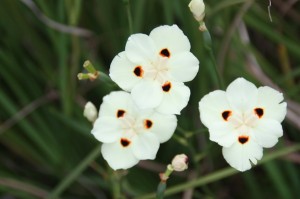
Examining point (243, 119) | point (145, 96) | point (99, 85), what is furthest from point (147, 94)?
point (99, 85)

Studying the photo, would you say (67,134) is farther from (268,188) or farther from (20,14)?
(268,188)

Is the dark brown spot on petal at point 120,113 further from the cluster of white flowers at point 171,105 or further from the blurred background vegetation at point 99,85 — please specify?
the blurred background vegetation at point 99,85

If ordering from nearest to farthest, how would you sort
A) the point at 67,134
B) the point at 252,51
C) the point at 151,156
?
the point at 151,156 < the point at 252,51 < the point at 67,134

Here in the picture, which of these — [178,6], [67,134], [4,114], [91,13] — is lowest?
[67,134]

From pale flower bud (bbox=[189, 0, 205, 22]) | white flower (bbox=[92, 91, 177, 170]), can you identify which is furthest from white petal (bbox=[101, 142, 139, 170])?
pale flower bud (bbox=[189, 0, 205, 22])

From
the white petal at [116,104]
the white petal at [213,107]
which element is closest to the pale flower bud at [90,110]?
the white petal at [116,104]

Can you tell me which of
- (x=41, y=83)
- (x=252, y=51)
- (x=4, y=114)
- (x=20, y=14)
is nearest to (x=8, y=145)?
(x=4, y=114)
